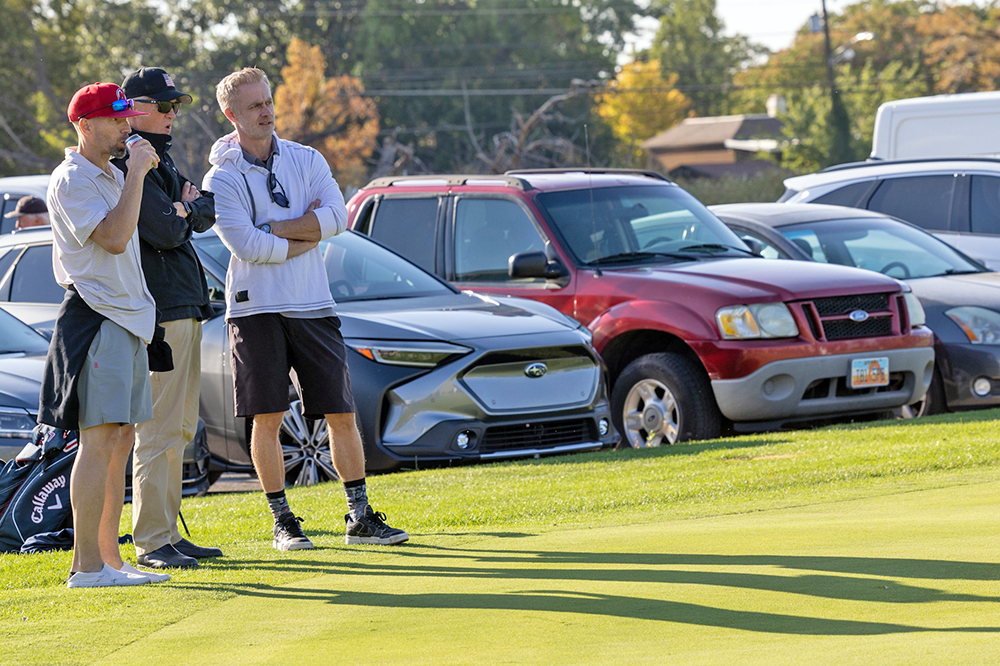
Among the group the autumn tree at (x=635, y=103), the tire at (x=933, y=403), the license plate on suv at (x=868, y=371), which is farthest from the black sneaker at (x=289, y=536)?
the autumn tree at (x=635, y=103)

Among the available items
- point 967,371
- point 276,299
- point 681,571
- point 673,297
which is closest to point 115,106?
point 276,299

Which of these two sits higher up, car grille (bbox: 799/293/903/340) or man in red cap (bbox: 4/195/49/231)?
man in red cap (bbox: 4/195/49/231)

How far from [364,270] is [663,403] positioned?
231 centimetres

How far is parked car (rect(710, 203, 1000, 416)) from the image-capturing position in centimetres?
1052

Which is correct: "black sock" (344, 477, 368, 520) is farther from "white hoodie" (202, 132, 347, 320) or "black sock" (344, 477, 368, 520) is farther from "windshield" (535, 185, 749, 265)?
"windshield" (535, 185, 749, 265)

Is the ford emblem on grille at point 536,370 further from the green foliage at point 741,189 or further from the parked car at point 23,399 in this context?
the green foliage at point 741,189

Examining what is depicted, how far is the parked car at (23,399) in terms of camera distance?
25.2 ft

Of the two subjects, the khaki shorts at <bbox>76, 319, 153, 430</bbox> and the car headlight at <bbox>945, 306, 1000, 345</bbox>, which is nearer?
the khaki shorts at <bbox>76, 319, 153, 430</bbox>

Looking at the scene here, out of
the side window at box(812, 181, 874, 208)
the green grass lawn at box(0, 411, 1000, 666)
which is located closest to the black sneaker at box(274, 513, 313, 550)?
the green grass lawn at box(0, 411, 1000, 666)

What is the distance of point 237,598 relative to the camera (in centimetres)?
499

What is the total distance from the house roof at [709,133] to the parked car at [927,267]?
73.1 meters

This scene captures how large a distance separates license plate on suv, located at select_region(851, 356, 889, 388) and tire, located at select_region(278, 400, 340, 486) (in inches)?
145

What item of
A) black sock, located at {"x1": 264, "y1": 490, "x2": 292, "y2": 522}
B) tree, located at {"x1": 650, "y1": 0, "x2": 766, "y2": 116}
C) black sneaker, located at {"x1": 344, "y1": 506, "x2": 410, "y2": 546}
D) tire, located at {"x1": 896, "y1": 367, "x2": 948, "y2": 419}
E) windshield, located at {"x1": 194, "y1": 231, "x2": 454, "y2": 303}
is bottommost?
tire, located at {"x1": 896, "y1": 367, "x2": 948, "y2": 419}

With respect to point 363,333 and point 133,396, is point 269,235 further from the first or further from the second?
point 363,333
